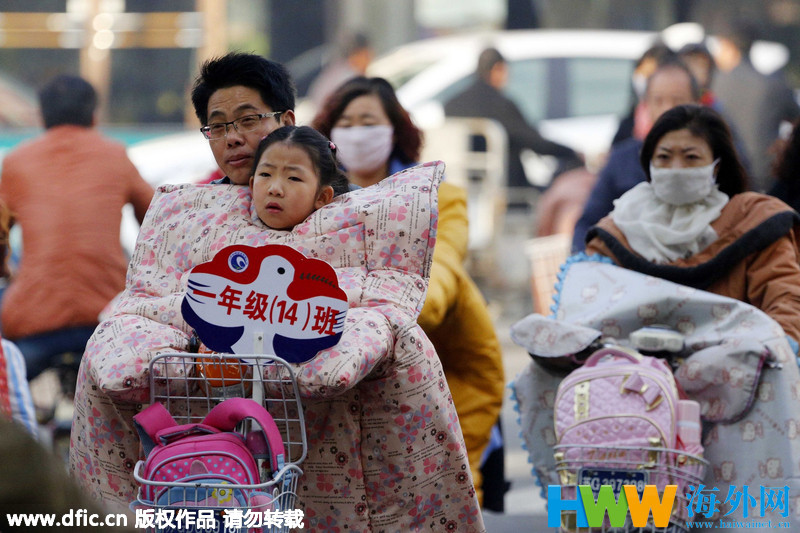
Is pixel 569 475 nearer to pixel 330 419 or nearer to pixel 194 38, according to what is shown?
pixel 330 419

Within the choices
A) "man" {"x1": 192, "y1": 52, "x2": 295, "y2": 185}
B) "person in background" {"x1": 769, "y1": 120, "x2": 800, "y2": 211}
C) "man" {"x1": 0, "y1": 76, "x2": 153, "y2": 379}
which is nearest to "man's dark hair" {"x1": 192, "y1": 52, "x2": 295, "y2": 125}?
"man" {"x1": 192, "y1": 52, "x2": 295, "y2": 185}

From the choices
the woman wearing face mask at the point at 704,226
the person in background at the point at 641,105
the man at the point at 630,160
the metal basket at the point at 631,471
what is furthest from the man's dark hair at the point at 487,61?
the metal basket at the point at 631,471

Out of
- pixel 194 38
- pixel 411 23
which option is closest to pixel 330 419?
pixel 194 38

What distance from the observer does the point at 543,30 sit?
14625 mm

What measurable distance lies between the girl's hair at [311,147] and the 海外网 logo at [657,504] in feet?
3.81

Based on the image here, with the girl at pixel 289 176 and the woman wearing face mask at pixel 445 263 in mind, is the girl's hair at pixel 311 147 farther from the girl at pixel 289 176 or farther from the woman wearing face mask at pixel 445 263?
the woman wearing face mask at pixel 445 263

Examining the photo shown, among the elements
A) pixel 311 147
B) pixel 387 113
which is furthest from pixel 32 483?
pixel 387 113

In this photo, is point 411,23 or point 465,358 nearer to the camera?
point 465,358

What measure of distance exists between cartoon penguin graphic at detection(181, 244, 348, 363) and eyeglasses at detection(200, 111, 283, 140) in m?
0.76

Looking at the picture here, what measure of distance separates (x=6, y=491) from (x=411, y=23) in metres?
13.5

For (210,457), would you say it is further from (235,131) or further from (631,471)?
(631,471)

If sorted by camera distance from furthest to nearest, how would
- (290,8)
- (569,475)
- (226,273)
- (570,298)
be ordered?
(290,8) → (570,298) → (569,475) → (226,273)

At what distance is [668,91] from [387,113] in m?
1.72

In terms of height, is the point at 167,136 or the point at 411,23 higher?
the point at 411,23
